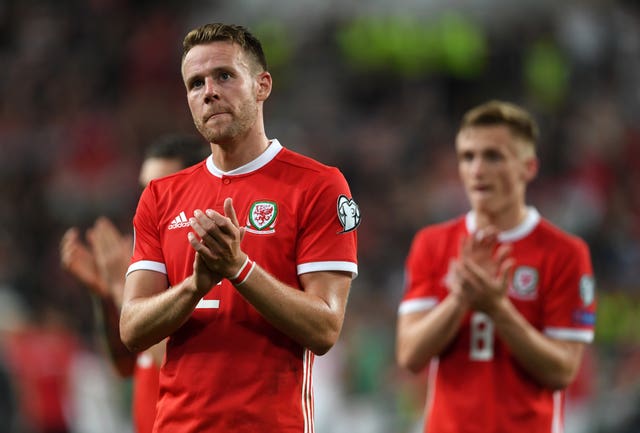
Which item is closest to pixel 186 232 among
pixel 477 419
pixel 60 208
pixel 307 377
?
pixel 307 377

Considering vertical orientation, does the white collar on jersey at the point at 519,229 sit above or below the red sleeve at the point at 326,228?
above

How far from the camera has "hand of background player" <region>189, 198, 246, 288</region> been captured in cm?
309

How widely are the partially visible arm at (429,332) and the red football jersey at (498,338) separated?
12 cm

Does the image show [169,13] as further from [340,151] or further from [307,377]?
[307,377]

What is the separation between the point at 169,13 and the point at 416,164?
458 centimetres

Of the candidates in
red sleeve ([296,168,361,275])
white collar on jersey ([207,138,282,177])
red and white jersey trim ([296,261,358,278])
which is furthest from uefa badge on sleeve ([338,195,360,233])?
white collar on jersey ([207,138,282,177])

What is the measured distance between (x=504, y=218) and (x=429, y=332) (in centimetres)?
73

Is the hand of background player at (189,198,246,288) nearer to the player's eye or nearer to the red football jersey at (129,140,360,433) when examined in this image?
the red football jersey at (129,140,360,433)

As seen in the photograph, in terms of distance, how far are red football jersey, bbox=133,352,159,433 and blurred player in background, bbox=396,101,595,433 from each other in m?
1.14

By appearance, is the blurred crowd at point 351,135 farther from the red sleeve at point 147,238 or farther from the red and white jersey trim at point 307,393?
the red and white jersey trim at point 307,393

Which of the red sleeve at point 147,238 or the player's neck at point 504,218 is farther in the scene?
the player's neck at point 504,218

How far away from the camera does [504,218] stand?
501 centimetres

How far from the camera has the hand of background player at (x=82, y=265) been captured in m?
4.87

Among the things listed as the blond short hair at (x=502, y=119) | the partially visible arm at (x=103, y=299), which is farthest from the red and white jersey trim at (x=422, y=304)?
the partially visible arm at (x=103, y=299)
